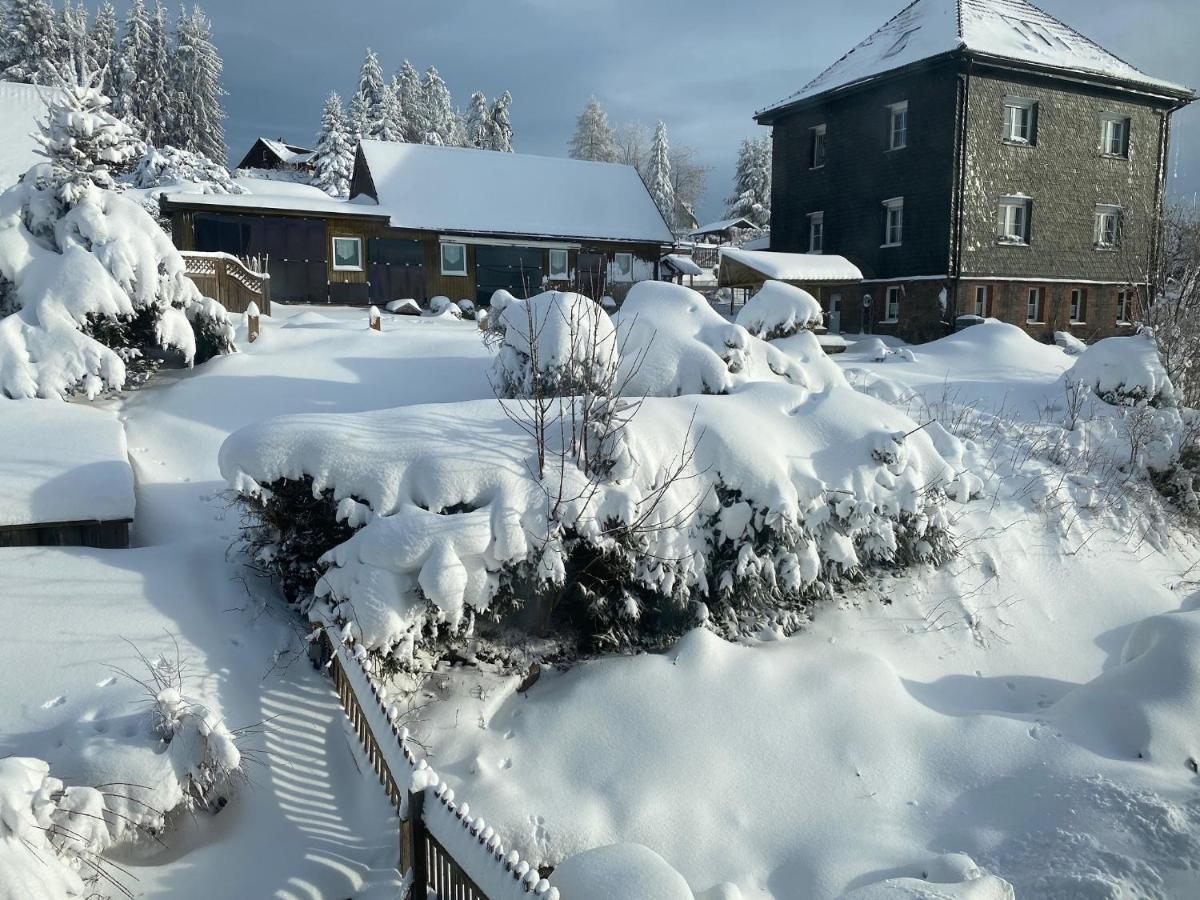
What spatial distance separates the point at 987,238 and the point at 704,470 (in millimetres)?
21661

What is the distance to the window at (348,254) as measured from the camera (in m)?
24.6

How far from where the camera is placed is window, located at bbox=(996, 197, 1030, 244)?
2458cm

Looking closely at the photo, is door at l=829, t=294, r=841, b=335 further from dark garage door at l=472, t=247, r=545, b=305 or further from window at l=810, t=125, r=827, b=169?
dark garage door at l=472, t=247, r=545, b=305

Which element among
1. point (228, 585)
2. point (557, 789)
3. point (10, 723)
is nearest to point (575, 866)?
point (557, 789)

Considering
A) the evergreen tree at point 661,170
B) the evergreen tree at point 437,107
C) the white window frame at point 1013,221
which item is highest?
the evergreen tree at point 437,107

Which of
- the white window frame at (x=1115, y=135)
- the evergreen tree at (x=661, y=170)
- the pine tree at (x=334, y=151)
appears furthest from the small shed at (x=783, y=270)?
the evergreen tree at (x=661, y=170)

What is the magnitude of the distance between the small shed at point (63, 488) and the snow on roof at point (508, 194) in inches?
723

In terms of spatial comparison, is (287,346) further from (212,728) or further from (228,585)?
(212,728)

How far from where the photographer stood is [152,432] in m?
9.41

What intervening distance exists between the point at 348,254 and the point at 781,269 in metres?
13.3

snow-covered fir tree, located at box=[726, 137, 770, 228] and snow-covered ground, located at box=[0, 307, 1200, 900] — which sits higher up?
snow-covered fir tree, located at box=[726, 137, 770, 228]

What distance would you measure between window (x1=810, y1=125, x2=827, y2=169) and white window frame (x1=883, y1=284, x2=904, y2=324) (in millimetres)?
5599

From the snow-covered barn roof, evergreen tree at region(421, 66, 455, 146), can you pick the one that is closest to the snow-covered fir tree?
evergreen tree at region(421, 66, 455, 146)

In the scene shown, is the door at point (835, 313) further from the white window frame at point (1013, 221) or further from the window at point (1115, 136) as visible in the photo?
the window at point (1115, 136)
